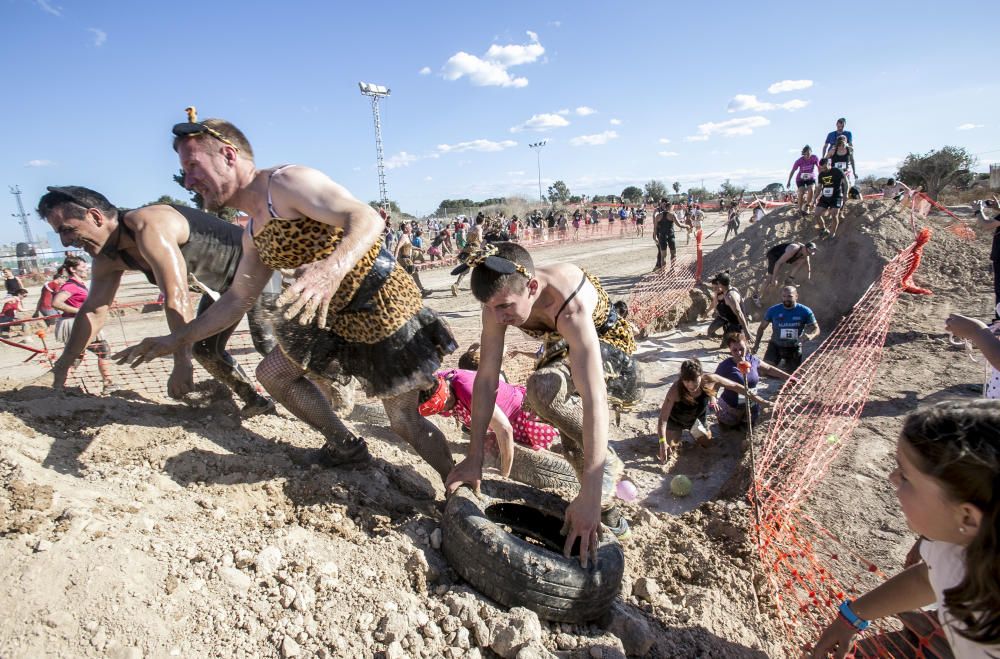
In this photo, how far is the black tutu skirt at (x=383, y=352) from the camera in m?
2.53

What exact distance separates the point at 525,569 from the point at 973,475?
1.36m

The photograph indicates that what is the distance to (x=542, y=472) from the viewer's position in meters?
3.48

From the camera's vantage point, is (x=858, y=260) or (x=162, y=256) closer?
A: (x=162, y=256)

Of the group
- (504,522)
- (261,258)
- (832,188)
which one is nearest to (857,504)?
(504,522)

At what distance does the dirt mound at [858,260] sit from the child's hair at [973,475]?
833 centimetres

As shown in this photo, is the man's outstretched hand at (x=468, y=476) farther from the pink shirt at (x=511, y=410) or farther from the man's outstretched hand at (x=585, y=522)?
the pink shirt at (x=511, y=410)

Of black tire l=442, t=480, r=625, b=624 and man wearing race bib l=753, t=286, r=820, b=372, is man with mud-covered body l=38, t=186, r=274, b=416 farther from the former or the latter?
man wearing race bib l=753, t=286, r=820, b=372

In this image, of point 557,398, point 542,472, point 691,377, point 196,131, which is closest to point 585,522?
point 557,398

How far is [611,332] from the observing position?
2736mm

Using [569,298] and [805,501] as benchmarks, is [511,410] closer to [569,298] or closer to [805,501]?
[569,298]

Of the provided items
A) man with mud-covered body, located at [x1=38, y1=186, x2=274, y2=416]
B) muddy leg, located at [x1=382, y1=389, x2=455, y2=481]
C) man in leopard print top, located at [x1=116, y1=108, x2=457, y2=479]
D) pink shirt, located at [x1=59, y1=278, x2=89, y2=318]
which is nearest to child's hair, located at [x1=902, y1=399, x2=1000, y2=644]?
man in leopard print top, located at [x1=116, y1=108, x2=457, y2=479]

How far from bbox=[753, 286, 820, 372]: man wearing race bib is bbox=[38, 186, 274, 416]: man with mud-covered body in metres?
5.30

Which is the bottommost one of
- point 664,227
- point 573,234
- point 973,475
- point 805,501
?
point 805,501

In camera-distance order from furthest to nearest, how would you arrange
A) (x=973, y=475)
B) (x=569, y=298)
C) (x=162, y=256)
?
1. (x=162, y=256)
2. (x=569, y=298)
3. (x=973, y=475)
